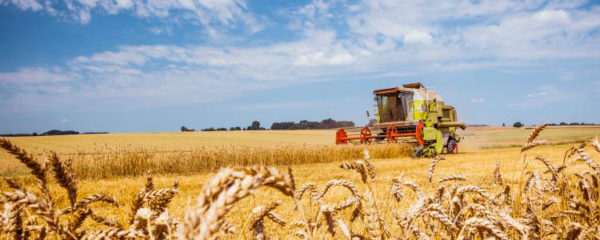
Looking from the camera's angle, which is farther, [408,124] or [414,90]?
[414,90]

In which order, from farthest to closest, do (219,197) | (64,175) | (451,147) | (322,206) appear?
(451,147)
(322,206)
(64,175)
(219,197)

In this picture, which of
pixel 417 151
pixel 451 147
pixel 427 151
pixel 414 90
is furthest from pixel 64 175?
pixel 451 147

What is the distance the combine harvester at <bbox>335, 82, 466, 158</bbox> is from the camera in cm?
1961

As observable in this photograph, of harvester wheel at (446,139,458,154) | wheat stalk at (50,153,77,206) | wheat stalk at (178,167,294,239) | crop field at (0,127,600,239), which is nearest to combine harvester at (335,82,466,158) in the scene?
harvester wheel at (446,139,458,154)

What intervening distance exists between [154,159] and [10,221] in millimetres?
13226

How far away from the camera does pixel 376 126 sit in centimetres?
2134

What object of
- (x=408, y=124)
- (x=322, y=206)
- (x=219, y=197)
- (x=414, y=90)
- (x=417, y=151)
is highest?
(x=414, y=90)

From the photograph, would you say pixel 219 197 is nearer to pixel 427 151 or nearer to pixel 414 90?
pixel 427 151

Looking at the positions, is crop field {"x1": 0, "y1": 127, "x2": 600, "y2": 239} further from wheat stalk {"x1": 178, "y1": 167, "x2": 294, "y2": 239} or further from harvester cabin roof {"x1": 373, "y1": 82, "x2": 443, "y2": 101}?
harvester cabin roof {"x1": 373, "y1": 82, "x2": 443, "y2": 101}

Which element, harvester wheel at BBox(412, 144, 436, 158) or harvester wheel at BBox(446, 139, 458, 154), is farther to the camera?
harvester wheel at BBox(446, 139, 458, 154)

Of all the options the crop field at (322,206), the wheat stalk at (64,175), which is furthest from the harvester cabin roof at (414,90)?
the wheat stalk at (64,175)

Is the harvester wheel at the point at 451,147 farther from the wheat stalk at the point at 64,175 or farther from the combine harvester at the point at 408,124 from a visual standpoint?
the wheat stalk at the point at 64,175

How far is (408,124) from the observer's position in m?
20.4

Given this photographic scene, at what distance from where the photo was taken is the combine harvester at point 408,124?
19.6m
